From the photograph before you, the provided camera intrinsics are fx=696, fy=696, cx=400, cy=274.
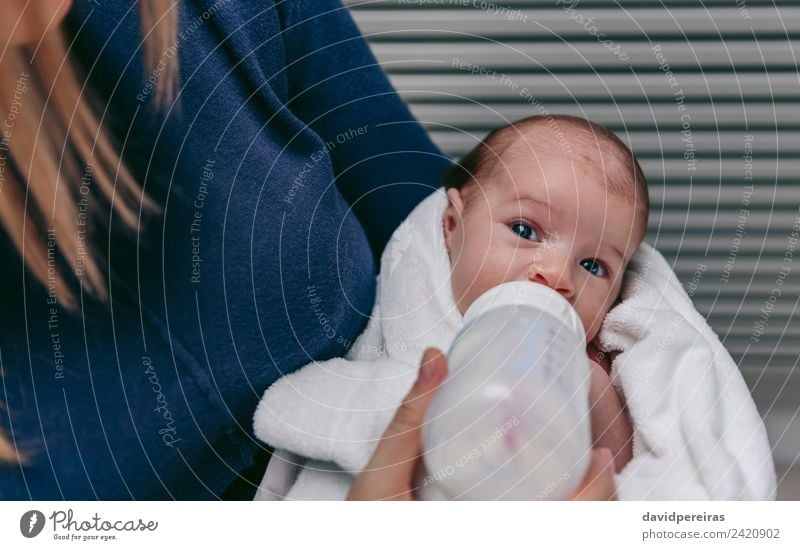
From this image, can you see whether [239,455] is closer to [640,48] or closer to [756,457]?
[756,457]

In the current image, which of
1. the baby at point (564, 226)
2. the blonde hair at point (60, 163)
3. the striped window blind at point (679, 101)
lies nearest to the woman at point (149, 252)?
the blonde hair at point (60, 163)

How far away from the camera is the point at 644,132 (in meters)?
0.82

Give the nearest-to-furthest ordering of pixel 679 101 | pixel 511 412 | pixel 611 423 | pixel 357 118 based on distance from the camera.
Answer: pixel 511 412 < pixel 611 423 < pixel 357 118 < pixel 679 101

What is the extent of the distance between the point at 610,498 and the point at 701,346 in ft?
0.51

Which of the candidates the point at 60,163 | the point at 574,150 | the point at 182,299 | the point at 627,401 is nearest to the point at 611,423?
the point at 627,401

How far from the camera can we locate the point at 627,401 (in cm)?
61

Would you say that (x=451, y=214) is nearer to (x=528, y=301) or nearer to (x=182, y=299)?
(x=528, y=301)

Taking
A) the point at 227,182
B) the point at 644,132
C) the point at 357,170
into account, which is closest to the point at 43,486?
the point at 227,182

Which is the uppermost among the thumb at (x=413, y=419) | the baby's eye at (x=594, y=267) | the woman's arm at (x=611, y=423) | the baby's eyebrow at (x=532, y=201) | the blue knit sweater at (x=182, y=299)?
the blue knit sweater at (x=182, y=299)

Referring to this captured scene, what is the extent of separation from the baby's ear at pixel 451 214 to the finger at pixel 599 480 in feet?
0.79

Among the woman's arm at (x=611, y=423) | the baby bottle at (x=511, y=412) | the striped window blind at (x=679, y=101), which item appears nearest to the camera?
the baby bottle at (x=511, y=412)

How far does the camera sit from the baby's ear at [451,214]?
2.20ft

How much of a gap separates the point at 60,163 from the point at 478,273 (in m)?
0.37

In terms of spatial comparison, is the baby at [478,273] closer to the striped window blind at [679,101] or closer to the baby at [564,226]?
the baby at [564,226]
